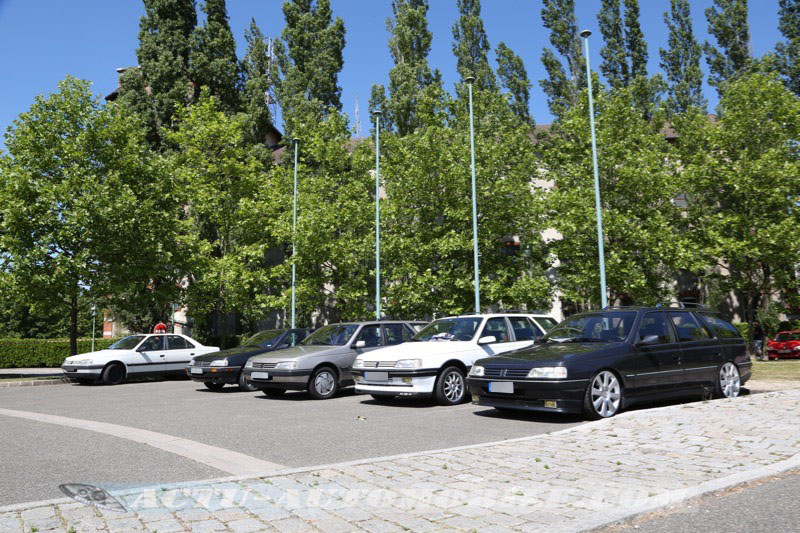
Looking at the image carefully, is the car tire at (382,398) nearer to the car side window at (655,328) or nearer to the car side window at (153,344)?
the car side window at (655,328)

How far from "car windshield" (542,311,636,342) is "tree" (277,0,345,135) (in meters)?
24.5

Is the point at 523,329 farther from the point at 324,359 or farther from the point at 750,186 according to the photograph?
the point at 750,186

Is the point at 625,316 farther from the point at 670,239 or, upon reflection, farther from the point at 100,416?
the point at 670,239

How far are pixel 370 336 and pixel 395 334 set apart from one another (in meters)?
0.56

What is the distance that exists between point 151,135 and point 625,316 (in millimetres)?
29013

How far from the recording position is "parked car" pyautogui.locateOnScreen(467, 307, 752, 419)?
333 inches

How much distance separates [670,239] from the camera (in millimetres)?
25203

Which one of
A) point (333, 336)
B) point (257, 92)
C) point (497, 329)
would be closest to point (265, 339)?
point (333, 336)

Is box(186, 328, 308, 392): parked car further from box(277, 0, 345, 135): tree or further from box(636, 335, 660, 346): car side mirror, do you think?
Answer: box(277, 0, 345, 135): tree

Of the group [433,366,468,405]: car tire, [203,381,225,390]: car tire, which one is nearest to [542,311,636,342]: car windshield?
[433,366,468,405]: car tire

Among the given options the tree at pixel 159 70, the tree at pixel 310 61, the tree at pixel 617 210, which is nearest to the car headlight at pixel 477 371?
the tree at pixel 617 210

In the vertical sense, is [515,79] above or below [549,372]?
above

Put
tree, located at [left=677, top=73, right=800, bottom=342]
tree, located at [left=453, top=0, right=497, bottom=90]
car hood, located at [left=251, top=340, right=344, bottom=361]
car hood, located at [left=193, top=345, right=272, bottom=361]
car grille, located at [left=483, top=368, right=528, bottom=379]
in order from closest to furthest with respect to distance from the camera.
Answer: car grille, located at [left=483, top=368, right=528, bottom=379] → car hood, located at [left=251, top=340, right=344, bottom=361] → car hood, located at [left=193, top=345, right=272, bottom=361] → tree, located at [left=677, top=73, right=800, bottom=342] → tree, located at [left=453, top=0, right=497, bottom=90]

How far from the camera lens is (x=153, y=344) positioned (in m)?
19.7
